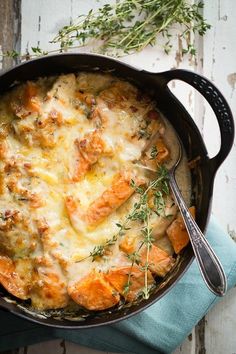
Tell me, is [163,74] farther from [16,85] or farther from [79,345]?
[79,345]

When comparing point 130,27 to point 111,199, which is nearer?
point 111,199

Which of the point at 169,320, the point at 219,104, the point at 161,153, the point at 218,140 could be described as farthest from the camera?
the point at 218,140

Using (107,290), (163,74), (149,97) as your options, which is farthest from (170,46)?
(107,290)

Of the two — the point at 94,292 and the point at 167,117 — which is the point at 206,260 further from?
the point at 167,117

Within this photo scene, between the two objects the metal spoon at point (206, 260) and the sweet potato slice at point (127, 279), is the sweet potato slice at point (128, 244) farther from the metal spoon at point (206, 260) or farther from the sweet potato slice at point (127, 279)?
the metal spoon at point (206, 260)

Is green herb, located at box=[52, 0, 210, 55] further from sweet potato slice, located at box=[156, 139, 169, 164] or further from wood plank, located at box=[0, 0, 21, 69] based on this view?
sweet potato slice, located at box=[156, 139, 169, 164]

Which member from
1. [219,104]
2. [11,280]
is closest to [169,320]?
[11,280]
